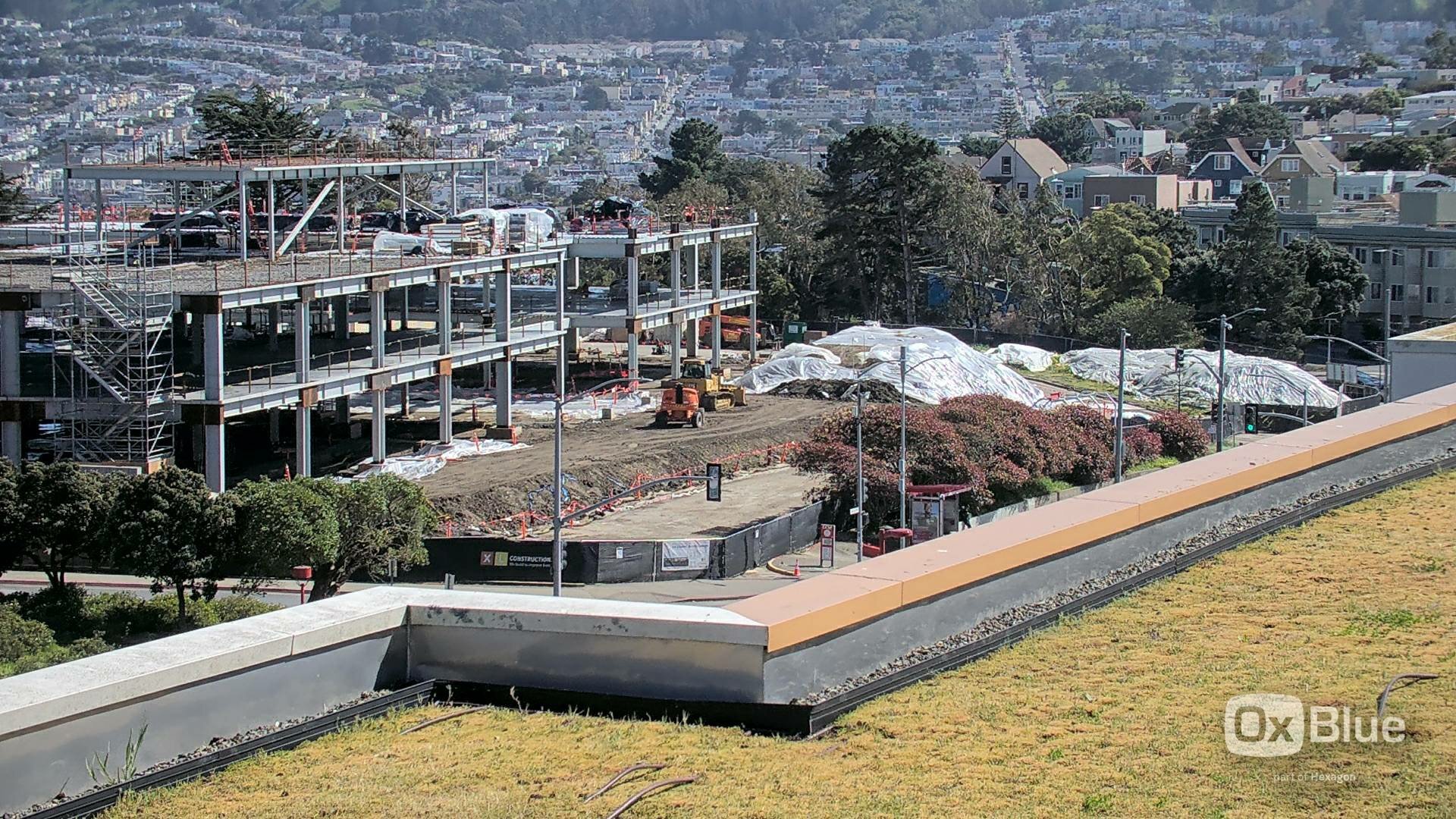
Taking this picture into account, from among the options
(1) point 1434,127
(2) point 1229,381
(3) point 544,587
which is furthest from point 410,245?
(1) point 1434,127

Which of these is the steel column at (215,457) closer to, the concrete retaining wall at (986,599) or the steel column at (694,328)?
the concrete retaining wall at (986,599)

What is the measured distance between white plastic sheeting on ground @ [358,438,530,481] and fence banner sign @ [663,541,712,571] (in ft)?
35.9

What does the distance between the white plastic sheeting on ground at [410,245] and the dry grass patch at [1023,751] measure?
5080cm

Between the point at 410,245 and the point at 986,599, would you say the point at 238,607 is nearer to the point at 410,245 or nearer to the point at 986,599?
the point at 986,599

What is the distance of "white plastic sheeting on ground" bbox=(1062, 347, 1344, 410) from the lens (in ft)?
245

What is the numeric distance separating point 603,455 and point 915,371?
731 inches

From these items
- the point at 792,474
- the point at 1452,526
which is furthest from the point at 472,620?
the point at 792,474

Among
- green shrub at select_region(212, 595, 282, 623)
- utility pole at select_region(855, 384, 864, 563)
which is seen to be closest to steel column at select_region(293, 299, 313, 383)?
green shrub at select_region(212, 595, 282, 623)

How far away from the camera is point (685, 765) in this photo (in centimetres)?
1207

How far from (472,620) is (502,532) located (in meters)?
35.3

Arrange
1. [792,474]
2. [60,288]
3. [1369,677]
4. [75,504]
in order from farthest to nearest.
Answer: [792,474] < [60,288] < [75,504] < [1369,677]

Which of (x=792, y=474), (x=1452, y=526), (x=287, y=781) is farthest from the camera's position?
(x=792, y=474)

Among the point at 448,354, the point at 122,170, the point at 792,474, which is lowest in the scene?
the point at 792,474

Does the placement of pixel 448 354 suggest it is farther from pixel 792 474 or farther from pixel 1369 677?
pixel 1369 677
